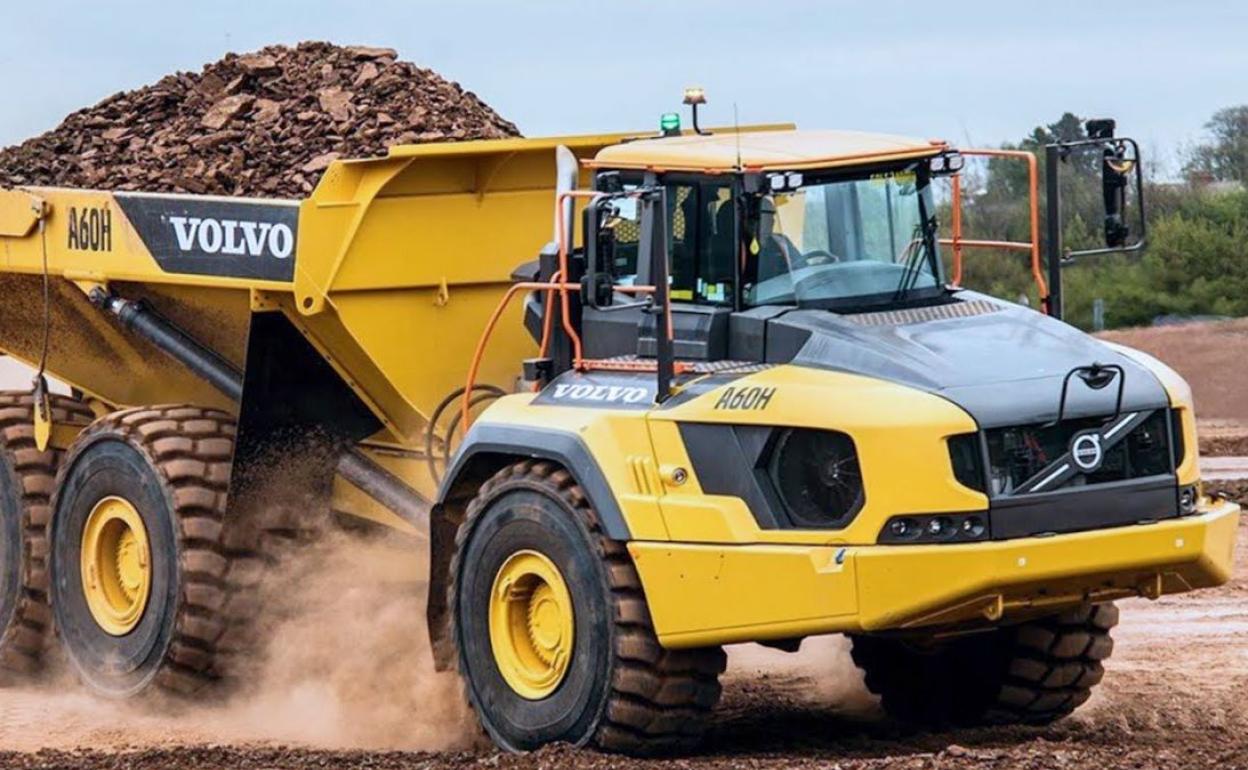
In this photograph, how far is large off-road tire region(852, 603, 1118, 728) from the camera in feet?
32.9

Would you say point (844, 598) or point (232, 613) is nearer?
point (844, 598)

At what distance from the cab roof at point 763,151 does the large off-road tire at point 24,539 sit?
4086mm

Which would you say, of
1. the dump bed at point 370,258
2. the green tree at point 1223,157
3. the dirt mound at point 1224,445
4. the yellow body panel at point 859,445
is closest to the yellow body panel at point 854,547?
the yellow body panel at point 859,445

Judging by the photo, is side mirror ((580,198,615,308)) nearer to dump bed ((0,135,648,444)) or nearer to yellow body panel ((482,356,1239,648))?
yellow body panel ((482,356,1239,648))

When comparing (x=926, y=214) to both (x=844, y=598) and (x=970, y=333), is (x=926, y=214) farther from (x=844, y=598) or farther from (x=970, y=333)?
(x=844, y=598)

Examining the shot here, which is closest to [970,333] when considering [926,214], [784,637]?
[926,214]

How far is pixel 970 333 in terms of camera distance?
30.2 feet

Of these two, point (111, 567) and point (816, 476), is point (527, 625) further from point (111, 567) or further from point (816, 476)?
point (111, 567)

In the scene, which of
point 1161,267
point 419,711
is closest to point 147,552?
point 419,711

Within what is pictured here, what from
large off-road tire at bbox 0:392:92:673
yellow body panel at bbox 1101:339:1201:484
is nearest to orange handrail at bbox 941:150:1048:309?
yellow body panel at bbox 1101:339:1201:484

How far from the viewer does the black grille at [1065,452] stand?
28.5 feet

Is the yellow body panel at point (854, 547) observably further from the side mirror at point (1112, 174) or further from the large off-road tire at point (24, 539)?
the large off-road tire at point (24, 539)

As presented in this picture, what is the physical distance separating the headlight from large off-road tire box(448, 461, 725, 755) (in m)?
0.68

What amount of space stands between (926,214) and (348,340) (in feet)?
8.75
